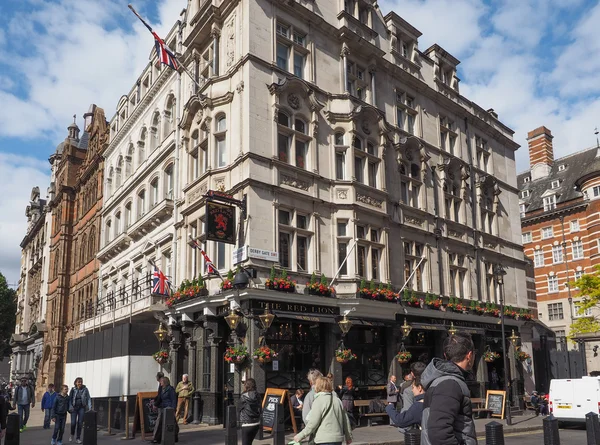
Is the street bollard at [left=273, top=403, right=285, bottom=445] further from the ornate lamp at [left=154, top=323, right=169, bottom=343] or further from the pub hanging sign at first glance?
the ornate lamp at [left=154, top=323, right=169, bottom=343]

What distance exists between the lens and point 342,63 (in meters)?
24.8

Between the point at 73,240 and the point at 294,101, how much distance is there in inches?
1126

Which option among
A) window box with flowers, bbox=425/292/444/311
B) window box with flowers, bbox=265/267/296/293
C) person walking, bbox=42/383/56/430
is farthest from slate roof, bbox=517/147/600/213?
person walking, bbox=42/383/56/430

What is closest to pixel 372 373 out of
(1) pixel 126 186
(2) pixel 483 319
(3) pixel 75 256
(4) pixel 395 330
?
(4) pixel 395 330

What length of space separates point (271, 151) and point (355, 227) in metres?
4.42

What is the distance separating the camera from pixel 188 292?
21391 millimetres

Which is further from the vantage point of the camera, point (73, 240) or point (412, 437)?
point (73, 240)

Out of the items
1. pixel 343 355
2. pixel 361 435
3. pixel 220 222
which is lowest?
pixel 361 435

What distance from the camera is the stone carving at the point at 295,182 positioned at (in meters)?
21.3

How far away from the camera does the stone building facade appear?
160 ft

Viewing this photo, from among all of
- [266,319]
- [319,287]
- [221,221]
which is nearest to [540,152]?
[319,287]

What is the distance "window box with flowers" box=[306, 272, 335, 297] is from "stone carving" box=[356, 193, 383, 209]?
3831mm

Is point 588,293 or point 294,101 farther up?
point 294,101

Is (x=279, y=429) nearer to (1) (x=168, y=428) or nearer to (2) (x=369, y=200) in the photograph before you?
(1) (x=168, y=428)
